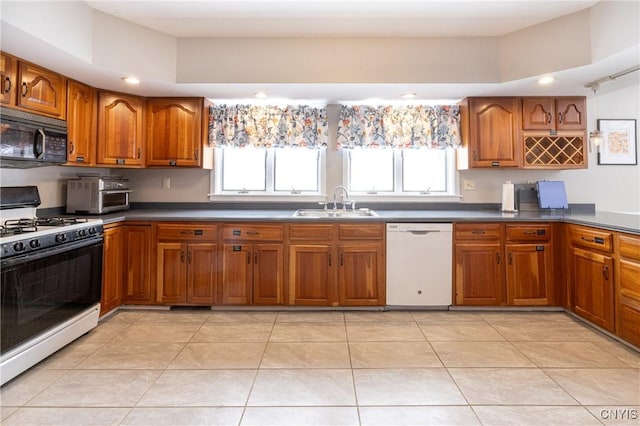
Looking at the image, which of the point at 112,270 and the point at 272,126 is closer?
the point at 112,270

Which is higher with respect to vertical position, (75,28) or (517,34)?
(517,34)

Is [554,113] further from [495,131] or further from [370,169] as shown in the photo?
[370,169]

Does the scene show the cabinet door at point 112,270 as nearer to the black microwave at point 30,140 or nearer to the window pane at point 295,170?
the black microwave at point 30,140

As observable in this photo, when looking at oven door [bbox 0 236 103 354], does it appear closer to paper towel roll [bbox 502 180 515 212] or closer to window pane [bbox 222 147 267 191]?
window pane [bbox 222 147 267 191]

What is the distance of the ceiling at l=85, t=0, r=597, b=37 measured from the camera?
2.46 meters

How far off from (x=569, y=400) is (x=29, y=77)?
403 cm

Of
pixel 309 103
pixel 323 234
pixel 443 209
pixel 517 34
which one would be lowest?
pixel 323 234

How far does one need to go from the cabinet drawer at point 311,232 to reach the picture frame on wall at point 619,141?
310 cm

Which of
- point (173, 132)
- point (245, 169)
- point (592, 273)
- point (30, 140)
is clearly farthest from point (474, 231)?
point (30, 140)

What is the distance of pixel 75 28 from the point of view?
2396 millimetres

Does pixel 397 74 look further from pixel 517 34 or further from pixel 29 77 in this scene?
pixel 29 77

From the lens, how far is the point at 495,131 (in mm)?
3363

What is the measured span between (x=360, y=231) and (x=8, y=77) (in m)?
2.83

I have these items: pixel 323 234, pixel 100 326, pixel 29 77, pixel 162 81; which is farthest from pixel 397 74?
pixel 100 326
